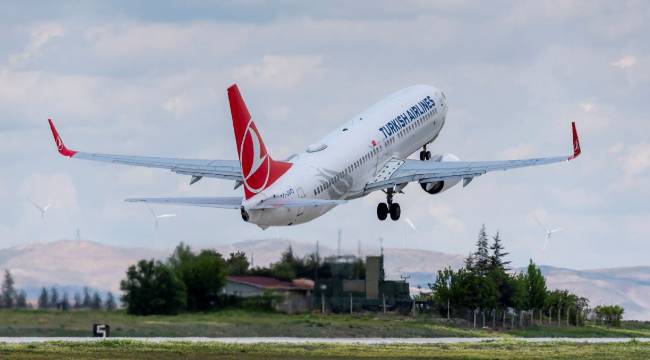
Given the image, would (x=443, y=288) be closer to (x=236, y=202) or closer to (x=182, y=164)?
(x=182, y=164)

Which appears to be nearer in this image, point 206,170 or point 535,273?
point 206,170

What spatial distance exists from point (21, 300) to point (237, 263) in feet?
55.7

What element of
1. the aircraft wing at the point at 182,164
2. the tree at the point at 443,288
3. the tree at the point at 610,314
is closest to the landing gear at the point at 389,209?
the aircraft wing at the point at 182,164

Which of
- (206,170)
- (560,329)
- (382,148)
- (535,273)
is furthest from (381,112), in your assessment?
(535,273)

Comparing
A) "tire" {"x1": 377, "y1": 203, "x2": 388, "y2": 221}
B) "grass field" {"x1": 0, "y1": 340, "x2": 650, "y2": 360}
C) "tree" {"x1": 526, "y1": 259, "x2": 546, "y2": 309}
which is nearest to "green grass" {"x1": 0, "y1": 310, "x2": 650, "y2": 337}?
"tire" {"x1": 377, "y1": 203, "x2": 388, "y2": 221}

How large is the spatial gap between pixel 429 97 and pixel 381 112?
8.32m

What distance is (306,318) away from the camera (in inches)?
4614

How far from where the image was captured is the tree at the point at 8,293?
107 m

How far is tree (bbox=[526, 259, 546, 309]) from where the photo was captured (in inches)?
6220

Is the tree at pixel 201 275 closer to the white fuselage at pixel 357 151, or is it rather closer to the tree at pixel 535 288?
the white fuselage at pixel 357 151

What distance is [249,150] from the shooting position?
3607 inches

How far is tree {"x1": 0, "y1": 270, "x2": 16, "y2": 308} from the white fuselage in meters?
20.5

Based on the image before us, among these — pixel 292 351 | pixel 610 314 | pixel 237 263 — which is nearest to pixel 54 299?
pixel 237 263

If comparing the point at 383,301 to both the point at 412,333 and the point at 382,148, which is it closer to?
the point at 412,333
